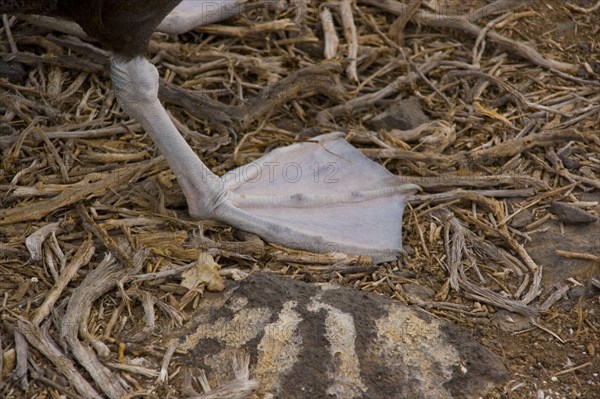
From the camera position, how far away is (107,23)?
3898 mm

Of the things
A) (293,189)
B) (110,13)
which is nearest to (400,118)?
(293,189)

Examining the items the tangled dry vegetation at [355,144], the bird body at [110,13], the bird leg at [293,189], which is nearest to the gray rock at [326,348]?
the tangled dry vegetation at [355,144]

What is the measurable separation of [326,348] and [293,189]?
4.24ft

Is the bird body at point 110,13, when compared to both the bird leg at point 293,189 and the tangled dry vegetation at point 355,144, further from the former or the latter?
the tangled dry vegetation at point 355,144

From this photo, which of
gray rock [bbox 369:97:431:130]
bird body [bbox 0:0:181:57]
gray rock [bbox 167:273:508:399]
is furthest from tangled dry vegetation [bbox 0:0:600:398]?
bird body [bbox 0:0:181:57]

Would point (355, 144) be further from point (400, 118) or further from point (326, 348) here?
point (326, 348)

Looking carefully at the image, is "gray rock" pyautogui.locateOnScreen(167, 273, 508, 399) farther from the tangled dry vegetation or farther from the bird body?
the bird body

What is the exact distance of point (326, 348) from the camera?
355 centimetres

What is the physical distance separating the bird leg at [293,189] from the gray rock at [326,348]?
507 millimetres

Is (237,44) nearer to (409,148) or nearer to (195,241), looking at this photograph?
(409,148)

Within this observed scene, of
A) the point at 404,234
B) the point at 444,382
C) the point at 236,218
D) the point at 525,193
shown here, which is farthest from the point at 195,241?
the point at 525,193

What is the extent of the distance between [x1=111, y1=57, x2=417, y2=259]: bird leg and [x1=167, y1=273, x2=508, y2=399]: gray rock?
507 mm

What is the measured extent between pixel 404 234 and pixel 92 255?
1515 mm

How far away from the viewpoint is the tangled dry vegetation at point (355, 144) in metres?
3.78
